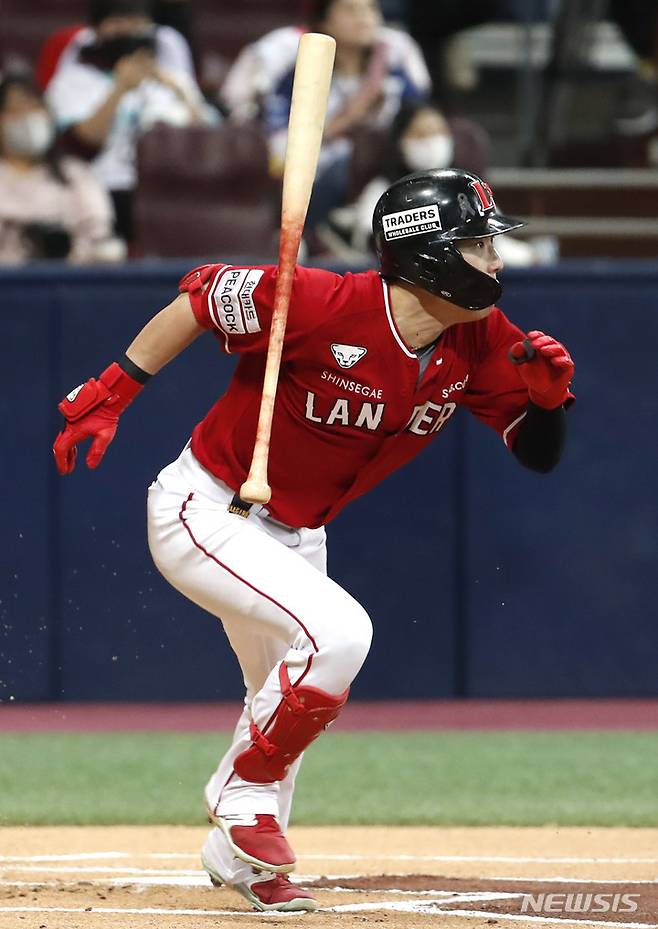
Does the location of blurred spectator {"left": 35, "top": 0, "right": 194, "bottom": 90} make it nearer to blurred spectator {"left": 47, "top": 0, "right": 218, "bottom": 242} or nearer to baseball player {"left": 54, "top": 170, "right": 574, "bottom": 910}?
blurred spectator {"left": 47, "top": 0, "right": 218, "bottom": 242}

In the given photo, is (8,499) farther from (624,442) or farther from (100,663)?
(624,442)

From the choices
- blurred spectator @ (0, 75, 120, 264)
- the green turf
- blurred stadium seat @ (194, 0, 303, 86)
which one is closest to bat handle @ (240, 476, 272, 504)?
the green turf

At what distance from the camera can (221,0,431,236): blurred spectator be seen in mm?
9766

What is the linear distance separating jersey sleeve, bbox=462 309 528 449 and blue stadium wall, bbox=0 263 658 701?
11.2ft

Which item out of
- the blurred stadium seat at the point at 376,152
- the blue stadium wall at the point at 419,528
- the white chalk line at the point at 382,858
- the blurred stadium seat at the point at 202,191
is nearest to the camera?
the white chalk line at the point at 382,858

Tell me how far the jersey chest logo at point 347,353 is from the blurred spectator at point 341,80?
16.5ft

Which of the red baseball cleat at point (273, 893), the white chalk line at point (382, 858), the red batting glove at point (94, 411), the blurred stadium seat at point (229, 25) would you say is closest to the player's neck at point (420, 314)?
the red batting glove at point (94, 411)

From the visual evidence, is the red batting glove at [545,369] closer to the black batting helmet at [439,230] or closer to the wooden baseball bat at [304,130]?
the black batting helmet at [439,230]

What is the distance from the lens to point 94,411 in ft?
15.4

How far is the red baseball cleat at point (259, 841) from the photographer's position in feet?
14.5

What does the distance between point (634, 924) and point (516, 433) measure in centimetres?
136

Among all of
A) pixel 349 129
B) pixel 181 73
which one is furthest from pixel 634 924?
pixel 181 73

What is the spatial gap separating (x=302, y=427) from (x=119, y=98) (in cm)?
A: 557

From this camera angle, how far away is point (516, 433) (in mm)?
4902
